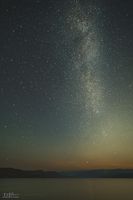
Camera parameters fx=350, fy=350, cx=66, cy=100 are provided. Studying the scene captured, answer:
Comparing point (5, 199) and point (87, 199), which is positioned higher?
point (87, 199)

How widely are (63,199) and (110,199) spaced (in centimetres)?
333

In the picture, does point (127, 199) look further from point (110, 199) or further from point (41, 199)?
point (41, 199)

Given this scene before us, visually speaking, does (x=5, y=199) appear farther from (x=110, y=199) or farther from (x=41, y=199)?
(x=110, y=199)

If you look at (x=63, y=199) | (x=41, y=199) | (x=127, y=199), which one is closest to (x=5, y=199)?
(x=41, y=199)

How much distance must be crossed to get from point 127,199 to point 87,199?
311cm

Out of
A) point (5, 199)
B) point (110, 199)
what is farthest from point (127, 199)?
point (5, 199)

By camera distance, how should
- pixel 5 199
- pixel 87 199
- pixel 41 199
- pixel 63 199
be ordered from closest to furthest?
pixel 5 199
pixel 41 199
pixel 63 199
pixel 87 199

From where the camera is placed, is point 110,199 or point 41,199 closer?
point 41,199

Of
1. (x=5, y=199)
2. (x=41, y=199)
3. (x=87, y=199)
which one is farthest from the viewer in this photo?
(x=87, y=199)

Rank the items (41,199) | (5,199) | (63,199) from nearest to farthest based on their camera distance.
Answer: (5,199), (41,199), (63,199)

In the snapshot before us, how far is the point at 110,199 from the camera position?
24.8m

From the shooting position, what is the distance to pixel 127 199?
2583 cm

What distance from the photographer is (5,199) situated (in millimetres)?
13203

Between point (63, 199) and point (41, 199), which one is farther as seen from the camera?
point (63, 199)
